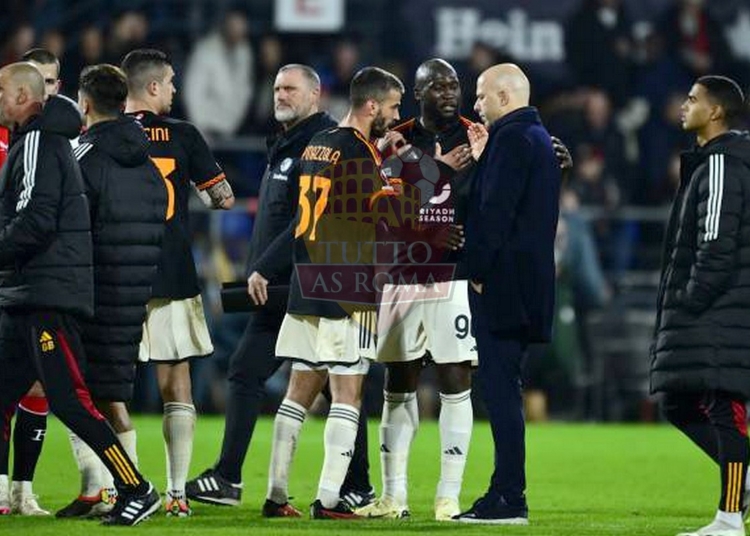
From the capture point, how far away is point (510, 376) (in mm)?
8203

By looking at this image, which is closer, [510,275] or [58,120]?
[58,120]

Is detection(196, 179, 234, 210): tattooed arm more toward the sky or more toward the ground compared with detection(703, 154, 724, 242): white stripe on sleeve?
more toward the ground

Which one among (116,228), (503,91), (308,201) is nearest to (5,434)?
(116,228)

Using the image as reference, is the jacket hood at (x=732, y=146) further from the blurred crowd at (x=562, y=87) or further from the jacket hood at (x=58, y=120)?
the blurred crowd at (x=562, y=87)

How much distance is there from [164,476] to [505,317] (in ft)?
11.3

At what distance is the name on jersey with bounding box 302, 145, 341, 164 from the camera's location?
8539 mm

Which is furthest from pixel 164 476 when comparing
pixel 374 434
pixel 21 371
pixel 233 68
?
pixel 233 68

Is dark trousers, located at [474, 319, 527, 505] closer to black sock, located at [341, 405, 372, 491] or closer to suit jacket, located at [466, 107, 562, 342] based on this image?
suit jacket, located at [466, 107, 562, 342]

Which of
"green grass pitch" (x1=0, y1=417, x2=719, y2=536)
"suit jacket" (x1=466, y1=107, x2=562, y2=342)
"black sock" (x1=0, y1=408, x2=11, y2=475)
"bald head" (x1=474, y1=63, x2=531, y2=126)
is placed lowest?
"green grass pitch" (x1=0, y1=417, x2=719, y2=536)

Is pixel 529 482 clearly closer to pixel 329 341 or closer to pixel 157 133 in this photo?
pixel 329 341

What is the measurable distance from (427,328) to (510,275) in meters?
0.73

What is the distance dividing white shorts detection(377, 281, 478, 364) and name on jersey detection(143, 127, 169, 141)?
139 cm

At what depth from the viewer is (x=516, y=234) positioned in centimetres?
817

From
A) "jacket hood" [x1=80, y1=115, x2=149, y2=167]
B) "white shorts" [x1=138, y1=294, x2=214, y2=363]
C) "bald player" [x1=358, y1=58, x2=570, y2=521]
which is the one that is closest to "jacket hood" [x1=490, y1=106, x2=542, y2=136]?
"bald player" [x1=358, y1=58, x2=570, y2=521]
